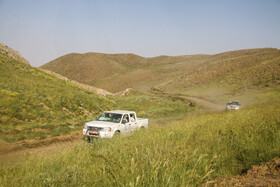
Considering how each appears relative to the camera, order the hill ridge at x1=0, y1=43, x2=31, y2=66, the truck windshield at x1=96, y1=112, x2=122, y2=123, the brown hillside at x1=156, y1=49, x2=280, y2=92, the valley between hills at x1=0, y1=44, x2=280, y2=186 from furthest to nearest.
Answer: the brown hillside at x1=156, y1=49, x2=280, y2=92, the hill ridge at x1=0, y1=43, x2=31, y2=66, the truck windshield at x1=96, y1=112, x2=122, y2=123, the valley between hills at x1=0, y1=44, x2=280, y2=186

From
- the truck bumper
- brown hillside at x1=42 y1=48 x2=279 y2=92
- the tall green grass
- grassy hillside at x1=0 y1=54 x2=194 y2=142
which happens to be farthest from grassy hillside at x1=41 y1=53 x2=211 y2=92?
the tall green grass

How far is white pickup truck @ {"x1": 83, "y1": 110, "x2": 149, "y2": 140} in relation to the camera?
10.2 metres

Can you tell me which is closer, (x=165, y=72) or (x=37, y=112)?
(x=37, y=112)

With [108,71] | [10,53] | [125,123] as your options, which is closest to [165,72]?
[108,71]

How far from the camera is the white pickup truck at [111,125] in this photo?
33.4ft

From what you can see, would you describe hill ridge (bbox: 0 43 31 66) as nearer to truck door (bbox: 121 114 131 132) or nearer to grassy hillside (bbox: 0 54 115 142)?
grassy hillside (bbox: 0 54 115 142)

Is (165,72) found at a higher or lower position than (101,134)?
higher

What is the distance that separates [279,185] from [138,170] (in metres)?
2.16

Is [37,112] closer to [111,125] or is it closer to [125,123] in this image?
[125,123]

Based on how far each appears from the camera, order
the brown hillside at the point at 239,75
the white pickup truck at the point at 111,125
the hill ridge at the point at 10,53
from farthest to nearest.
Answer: the brown hillside at the point at 239,75 < the hill ridge at the point at 10,53 < the white pickup truck at the point at 111,125

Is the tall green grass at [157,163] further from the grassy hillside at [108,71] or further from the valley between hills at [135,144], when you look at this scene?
the grassy hillside at [108,71]

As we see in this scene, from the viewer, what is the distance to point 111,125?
10.5 meters

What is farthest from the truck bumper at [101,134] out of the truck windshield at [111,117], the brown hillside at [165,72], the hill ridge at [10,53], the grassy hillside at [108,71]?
the grassy hillside at [108,71]

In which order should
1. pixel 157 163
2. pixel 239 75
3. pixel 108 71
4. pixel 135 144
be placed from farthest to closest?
pixel 108 71 → pixel 239 75 → pixel 135 144 → pixel 157 163
